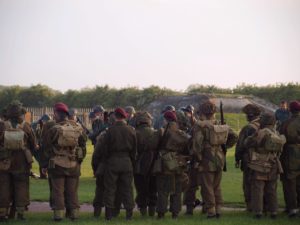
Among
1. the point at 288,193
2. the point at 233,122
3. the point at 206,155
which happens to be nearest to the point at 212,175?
the point at 206,155

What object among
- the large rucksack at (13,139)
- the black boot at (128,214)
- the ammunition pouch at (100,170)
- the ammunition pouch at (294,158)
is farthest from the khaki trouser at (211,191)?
the large rucksack at (13,139)

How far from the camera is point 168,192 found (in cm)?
1288

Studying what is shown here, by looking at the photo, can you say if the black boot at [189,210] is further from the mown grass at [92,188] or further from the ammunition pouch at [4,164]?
the ammunition pouch at [4,164]

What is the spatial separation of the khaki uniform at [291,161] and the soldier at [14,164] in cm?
560

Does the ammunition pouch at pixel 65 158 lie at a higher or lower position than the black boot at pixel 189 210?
higher

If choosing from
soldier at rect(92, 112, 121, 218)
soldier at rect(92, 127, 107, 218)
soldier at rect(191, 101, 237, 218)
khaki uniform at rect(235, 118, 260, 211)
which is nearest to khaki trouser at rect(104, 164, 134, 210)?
soldier at rect(92, 112, 121, 218)

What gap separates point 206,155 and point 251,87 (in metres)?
49.4

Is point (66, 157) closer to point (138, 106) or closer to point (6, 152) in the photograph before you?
point (6, 152)

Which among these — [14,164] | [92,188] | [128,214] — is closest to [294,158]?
[128,214]

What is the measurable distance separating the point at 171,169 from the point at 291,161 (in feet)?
9.01

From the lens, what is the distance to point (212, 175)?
13.0 meters

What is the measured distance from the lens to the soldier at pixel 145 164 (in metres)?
13.2

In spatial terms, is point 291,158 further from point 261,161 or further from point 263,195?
point 263,195

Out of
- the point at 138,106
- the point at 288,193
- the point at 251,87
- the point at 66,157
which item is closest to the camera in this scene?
→ the point at 66,157
